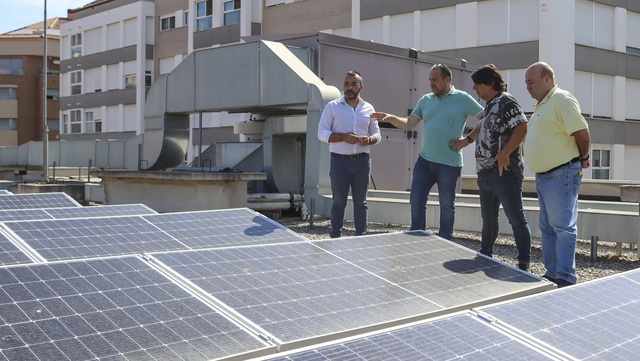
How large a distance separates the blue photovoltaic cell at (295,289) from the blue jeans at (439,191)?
2.89m

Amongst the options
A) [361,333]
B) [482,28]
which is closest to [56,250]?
[361,333]

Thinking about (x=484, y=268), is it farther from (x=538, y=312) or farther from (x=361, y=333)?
(x=361, y=333)

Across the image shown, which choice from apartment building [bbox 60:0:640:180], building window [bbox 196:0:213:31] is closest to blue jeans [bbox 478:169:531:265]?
apartment building [bbox 60:0:640:180]

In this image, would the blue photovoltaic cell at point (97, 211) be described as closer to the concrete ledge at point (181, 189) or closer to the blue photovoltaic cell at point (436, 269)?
the blue photovoltaic cell at point (436, 269)

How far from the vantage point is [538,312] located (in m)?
3.38

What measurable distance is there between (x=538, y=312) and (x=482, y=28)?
29777mm

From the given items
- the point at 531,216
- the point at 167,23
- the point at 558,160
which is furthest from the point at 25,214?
the point at 167,23

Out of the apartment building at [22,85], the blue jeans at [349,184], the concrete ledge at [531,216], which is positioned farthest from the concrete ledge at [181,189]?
Result: the apartment building at [22,85]

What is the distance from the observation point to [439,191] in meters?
7.14

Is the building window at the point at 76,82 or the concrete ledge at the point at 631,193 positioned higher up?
the building window at the point at 76,82

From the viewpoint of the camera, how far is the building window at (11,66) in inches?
2694

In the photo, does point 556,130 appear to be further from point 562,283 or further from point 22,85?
point 22,85

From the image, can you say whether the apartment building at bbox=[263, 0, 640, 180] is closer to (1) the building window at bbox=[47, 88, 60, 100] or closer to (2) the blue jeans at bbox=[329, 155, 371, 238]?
(2) the blue jeans at bbox=[329, 155, 371, 238]

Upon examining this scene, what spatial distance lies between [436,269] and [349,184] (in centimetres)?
351
